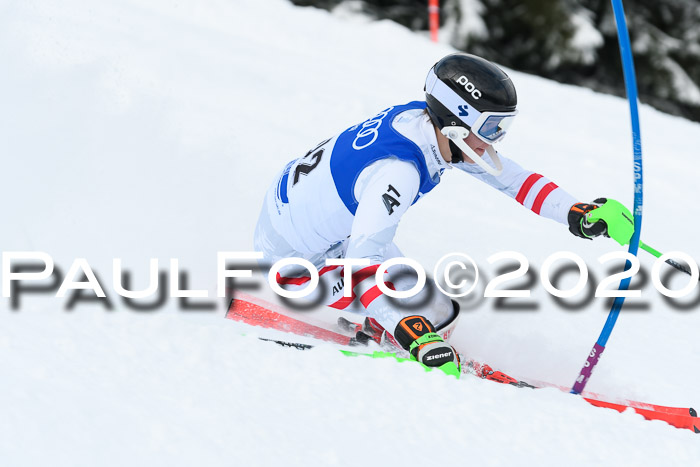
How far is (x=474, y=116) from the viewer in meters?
2.87

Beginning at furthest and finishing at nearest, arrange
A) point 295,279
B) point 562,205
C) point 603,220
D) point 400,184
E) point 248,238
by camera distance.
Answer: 1. point 248,238
2. point 295,279
3. point 562,205
4. point 603,220
5. point 400,184

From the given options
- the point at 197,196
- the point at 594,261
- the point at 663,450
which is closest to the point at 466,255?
the point at 594,261

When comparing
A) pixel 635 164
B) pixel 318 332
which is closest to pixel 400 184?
pixel 635 164

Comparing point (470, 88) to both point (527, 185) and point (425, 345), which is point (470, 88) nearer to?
point (527, 185)

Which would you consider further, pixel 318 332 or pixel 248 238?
pixel 248 238

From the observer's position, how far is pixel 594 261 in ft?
15.6

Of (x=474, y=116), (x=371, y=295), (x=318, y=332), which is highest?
(x=474, y=116)

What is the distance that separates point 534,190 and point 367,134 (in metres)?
0.96

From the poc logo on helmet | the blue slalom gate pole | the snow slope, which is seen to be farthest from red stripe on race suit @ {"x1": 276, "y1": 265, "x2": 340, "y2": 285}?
the blue slalom gate pole

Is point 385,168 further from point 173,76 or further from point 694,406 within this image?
point 173,76

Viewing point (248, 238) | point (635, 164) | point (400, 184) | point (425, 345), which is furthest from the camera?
point (248, 238)

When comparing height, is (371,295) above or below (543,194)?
below

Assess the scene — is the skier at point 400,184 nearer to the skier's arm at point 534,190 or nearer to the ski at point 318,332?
the skier's arm at point 534,190

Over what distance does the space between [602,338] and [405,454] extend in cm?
123
